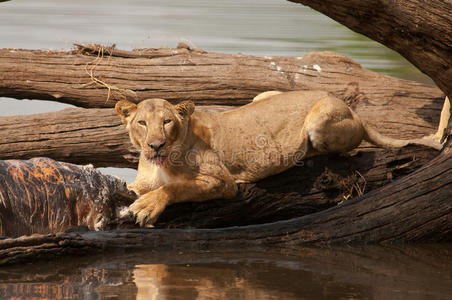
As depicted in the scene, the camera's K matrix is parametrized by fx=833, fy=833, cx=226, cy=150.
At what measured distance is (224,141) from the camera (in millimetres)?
7496

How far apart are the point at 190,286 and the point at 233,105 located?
14.2 ft

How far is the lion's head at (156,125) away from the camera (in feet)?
22.2

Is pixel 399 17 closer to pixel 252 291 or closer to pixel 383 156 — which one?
pixel 383 156

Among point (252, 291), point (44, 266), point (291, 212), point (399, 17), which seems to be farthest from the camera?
point (291, 212)

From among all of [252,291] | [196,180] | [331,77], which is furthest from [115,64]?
[252,291]

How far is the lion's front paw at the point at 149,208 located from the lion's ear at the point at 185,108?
722mm

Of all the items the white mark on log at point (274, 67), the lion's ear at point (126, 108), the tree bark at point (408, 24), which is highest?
the tree bark at point (408, 24)

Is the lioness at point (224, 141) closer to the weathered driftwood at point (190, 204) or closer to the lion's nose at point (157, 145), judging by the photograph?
the lion's nose at point (157, 145)

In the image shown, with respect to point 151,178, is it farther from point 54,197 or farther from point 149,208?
point 54,197

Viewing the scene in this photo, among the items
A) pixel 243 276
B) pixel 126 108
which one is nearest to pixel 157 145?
pixel 126 108

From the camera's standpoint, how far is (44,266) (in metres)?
6.31

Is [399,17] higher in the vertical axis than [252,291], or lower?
higher

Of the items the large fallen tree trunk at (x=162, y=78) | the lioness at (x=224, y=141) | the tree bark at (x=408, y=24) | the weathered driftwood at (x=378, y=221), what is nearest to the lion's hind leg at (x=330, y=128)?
the lioness at (x=224, y=141)

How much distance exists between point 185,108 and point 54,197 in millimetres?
1309
